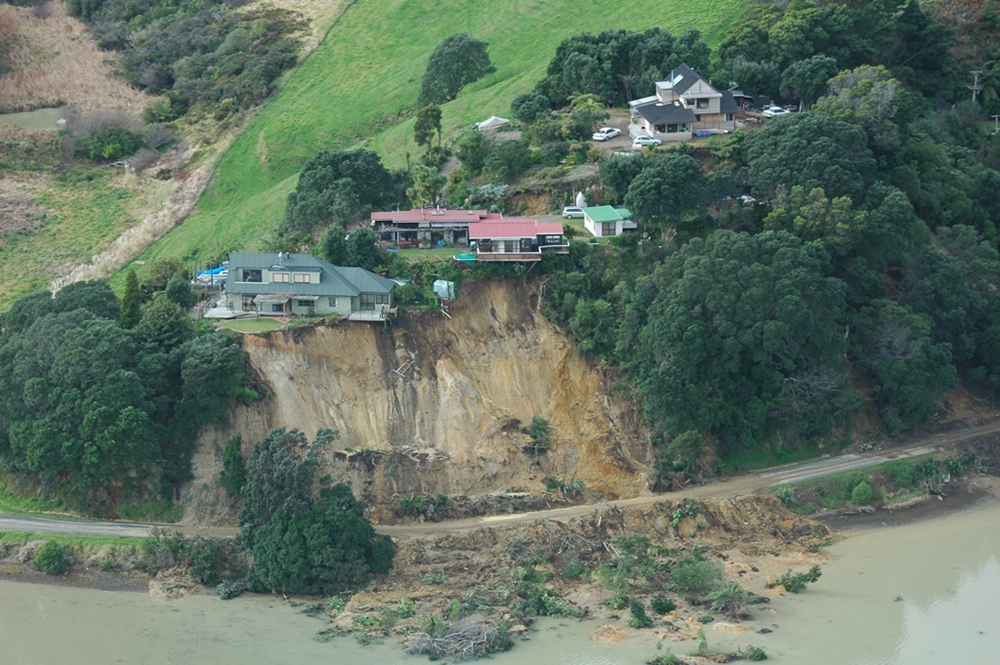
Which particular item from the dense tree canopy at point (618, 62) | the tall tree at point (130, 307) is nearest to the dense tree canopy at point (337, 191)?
the tall tree at point (130, 307)

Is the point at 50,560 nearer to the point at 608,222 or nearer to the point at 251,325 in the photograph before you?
the point at 251,325

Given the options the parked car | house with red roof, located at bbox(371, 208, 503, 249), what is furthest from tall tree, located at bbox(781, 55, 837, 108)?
house with red roof, located at bbox(371, 208, 503, 249)

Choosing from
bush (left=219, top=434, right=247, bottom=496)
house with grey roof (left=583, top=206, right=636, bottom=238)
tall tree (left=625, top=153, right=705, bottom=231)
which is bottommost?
bush (left=219, top=434, right=247, bottom=496)

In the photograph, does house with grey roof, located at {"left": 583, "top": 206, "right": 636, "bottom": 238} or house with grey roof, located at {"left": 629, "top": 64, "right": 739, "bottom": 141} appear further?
house with grey roof, located at {"left": 629, "top": 64, "right": 739, "bottom": 141}

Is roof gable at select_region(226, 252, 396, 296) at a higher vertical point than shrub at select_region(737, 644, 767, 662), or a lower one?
higher

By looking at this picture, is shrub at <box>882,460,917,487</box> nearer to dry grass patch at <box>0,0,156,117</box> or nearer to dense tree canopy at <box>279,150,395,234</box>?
dense tree canopy at <box>279,150,395,234</box>

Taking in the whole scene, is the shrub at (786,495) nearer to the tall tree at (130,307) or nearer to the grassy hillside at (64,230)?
the tall tree at (130,307)

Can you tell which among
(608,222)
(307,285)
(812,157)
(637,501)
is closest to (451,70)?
(608,222)
